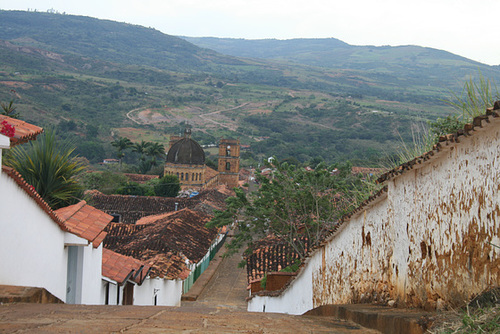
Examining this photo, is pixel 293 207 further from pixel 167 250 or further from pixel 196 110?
pixel 196 110

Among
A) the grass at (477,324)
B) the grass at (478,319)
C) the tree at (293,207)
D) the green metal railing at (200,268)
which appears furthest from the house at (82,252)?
the green metal railing at (200,268)

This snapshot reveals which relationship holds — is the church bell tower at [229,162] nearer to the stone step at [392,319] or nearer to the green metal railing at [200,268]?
the green metal railing at [200,268]

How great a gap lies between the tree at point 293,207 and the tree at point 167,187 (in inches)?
1405

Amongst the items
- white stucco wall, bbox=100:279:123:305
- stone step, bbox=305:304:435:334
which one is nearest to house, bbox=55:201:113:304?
white stucco wall, bbox=100:279:123:305

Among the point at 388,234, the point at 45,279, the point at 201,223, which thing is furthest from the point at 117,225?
the point at 388,234

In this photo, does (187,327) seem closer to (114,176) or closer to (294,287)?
(294,287)

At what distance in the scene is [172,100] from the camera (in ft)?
469

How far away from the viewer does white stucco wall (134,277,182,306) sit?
13.7 meters

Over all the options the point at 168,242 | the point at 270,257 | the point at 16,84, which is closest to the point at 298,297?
the point at 270,257

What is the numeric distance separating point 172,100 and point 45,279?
138 m

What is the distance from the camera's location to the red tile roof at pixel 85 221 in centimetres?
825

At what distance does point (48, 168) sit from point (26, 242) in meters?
3.21

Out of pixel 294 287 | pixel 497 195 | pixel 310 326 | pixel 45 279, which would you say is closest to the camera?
pixel 497 195

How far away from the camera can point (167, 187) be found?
55250mm
